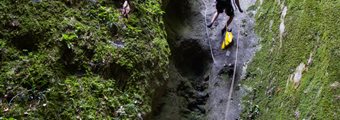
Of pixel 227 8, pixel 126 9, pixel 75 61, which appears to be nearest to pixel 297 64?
pixel 126 9

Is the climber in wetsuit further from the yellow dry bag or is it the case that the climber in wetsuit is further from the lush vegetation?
the lush vegetation

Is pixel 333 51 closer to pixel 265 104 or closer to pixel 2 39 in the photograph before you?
pixel 265 104

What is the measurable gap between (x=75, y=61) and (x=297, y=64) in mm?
3565

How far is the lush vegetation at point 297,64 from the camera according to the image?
178 inches

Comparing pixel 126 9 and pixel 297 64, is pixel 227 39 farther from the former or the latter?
pixel 126 9

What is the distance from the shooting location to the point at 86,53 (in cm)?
516

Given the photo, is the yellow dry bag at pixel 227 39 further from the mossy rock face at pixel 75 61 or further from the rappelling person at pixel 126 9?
the rappelling person at pixel 126 9

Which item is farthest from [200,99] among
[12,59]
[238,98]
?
[12,59]

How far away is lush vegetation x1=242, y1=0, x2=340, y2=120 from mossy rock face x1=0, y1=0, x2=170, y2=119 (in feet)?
7.01

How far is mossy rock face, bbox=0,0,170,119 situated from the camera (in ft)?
14.2

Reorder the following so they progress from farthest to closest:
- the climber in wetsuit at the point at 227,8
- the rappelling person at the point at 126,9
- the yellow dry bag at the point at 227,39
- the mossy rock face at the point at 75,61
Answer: the climber in wetsuit at the point at 227,8 → the yellow dry bag at the point at 227,39 → the rappelling person at the point at 126,9 → the mossy rock face at the point at 75,61

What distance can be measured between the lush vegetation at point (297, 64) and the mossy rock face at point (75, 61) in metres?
2.14

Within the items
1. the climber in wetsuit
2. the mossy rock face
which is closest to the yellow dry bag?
the climber in wetsuit

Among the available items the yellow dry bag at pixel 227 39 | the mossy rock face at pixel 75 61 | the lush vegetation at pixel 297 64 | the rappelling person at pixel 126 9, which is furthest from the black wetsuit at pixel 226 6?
the rappelling person at pixel 126 9
